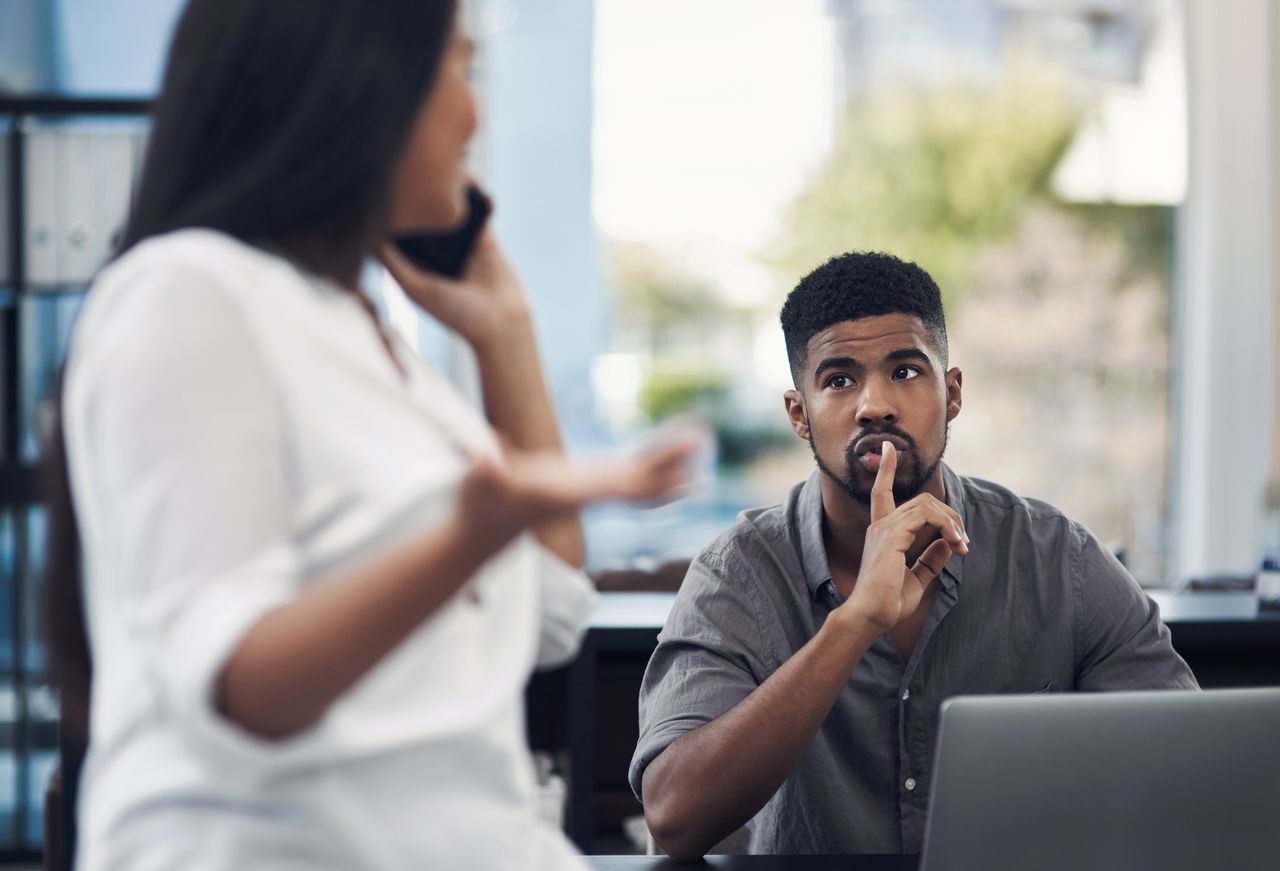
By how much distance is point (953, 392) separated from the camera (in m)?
1.72

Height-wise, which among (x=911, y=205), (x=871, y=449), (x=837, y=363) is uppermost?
(x=911, y=205)

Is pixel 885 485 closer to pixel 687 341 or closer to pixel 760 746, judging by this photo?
pixel 760 746

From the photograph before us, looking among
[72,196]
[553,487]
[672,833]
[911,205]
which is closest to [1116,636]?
[672,833]

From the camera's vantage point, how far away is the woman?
590 millimetres

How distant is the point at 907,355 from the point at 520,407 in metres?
0.84

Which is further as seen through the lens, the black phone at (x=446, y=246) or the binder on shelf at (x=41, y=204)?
the binder on shelf at (x=41, y=204)

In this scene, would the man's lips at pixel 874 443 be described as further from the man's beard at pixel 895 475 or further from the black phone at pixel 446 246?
the black phone at pixel 446 246

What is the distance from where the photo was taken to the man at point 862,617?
4.45 ft

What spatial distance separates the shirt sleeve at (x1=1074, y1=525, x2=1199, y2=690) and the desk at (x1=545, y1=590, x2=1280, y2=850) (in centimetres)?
53

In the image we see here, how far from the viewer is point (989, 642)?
155cm

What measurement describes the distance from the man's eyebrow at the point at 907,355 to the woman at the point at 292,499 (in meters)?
0.96

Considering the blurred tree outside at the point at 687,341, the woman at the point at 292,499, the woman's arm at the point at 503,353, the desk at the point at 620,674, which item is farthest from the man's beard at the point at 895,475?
the blurred tree outside at the point at 687,341

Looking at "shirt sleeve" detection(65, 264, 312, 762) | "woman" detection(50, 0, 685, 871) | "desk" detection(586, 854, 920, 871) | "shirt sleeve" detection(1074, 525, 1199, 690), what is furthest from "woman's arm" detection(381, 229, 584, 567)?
"shirt sleeve" detection(1074, 525, 1199, 690)

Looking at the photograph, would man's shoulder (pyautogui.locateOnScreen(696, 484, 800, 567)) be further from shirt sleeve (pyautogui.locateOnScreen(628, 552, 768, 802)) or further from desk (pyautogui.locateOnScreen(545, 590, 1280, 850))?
desk (pyautogui.locateOnScreen(545, 590, 1280, 850))
